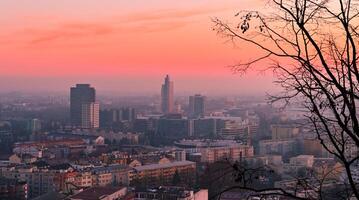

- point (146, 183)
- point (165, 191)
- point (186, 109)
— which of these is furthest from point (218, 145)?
point (186, 109)

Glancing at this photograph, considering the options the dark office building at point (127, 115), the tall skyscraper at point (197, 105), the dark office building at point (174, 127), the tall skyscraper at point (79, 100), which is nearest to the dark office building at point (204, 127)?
the dark office building at point (174, 127)

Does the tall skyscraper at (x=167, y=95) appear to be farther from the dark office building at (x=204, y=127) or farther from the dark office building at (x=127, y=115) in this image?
the dark office building at (x=204, y=127)

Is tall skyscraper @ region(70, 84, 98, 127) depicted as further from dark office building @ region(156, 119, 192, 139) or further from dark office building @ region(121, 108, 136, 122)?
dark office building @ region(156, 119, 192, 139)

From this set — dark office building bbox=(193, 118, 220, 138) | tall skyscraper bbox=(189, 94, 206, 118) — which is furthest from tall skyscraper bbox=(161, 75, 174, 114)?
dark office building bbox=(193, 118, 220, 138)

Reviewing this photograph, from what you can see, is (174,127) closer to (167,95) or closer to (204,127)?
(204,127)

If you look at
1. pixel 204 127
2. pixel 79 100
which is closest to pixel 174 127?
pixel 204 127
